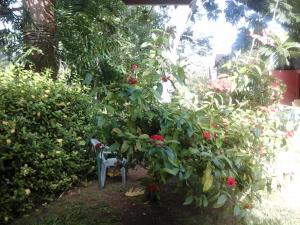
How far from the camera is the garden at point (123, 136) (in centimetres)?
312

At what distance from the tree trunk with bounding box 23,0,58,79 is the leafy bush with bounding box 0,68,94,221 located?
573mm

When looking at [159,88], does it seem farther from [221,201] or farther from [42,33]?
[42,33]

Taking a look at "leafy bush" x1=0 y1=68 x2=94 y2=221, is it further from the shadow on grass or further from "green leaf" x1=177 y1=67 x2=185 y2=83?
"green leaf" x1=177 y1=67 x2=185 y2=83

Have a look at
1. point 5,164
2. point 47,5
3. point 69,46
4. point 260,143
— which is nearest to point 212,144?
point 260,143

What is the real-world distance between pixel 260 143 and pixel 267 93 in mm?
3630

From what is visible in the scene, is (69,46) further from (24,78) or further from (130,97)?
(130,97)

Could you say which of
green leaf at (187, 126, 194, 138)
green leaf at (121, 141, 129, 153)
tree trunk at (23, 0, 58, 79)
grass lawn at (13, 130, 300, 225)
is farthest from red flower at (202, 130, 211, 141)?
tree trunk at (23, 0, 58, 79)

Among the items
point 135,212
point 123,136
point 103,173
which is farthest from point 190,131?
point 103,173

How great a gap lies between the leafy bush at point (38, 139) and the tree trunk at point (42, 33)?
57 cm

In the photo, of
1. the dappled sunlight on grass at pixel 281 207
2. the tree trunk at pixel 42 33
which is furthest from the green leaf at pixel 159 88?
the tree trunk at pixel 42 33

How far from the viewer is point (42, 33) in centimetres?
515

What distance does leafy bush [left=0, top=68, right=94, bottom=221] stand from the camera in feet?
12.7

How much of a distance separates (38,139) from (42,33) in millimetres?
1789

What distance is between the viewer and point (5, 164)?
Answer: 12.7ft
